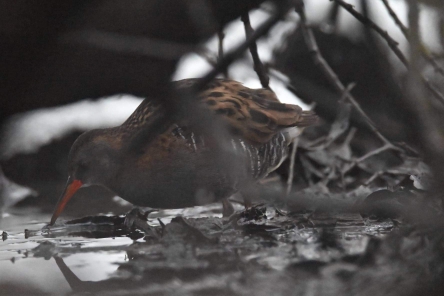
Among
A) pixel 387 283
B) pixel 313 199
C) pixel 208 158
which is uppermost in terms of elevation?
pixel 208 158

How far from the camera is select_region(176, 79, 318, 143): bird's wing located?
11.3ft

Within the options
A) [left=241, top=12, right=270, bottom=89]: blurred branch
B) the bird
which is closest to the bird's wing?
the bird

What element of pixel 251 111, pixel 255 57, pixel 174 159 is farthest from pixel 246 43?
pixel 251 111

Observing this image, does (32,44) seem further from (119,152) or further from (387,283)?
(387,283)

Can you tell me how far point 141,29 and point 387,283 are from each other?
2380mm

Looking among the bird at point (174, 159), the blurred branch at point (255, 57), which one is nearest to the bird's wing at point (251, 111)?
the bird at point (174, 159)

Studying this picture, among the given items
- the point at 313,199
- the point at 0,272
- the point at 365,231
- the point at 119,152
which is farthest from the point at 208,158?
the point at 313,199

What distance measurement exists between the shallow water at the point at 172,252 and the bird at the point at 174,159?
0.24 meters

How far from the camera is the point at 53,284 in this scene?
222 centimetres

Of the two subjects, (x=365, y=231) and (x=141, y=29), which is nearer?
(x=365, y=231)

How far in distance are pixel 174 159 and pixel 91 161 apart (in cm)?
42

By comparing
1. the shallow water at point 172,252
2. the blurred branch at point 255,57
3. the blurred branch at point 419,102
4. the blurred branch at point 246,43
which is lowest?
the shallow water at point 172,252

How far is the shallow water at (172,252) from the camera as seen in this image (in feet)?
7.08

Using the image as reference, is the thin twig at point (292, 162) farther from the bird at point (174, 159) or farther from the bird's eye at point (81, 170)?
the bird's eye at point (81, 170)
